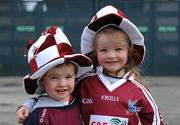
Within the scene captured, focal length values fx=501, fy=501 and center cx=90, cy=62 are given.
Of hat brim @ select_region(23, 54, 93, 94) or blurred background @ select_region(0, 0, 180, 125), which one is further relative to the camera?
blurred background @ select_region(0, 0, 180, 125)

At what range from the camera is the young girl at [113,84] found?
273 cm

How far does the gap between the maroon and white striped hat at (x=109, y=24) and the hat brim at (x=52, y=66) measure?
0.51 feet

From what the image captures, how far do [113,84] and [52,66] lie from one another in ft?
1.25

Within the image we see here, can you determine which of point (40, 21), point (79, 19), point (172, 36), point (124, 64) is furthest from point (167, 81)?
point (124, 64)

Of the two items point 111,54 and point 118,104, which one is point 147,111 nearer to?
point 118,104

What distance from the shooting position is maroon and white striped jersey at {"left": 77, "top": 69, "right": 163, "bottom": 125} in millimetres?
2727

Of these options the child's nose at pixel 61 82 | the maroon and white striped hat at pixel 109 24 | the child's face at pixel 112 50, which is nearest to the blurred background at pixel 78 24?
the maroon and white striped hat at pixel 109 24

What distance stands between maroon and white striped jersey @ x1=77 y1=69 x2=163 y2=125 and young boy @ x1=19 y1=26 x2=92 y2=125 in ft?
0.29

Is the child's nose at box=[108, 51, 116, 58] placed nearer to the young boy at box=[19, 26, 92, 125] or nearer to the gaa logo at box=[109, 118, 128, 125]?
the young boy at box=[19, 26, 92, 125]

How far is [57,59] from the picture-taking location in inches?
103

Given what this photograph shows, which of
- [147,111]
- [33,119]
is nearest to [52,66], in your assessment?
[33,119]

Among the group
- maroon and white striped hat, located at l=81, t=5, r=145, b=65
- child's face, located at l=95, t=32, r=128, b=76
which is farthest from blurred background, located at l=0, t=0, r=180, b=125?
child's face, located at l=95, t=32, r=128, b=76

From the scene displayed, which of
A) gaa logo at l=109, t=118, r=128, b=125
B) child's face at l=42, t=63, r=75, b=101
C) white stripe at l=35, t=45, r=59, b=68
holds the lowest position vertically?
gaa logo at l=109, t=118, r=128, b=125

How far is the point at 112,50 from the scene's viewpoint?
2762 mm
